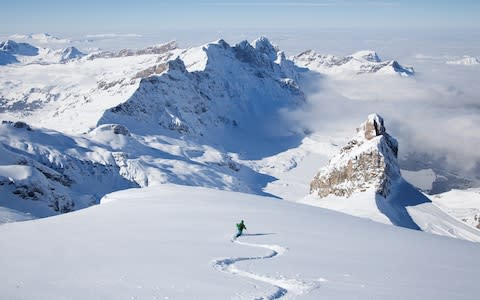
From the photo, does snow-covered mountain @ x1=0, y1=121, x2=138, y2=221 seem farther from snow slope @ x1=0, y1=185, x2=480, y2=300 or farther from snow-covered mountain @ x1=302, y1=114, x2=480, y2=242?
snow-covered mountain @ x1=302, y1=114, x2=480, y2=242

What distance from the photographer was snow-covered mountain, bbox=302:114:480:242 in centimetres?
7188

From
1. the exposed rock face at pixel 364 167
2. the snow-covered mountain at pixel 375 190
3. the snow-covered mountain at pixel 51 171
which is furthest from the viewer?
the exposed rock face at pixel 364 167

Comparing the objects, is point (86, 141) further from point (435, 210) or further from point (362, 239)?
point (362, 239)

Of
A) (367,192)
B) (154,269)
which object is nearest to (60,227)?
(154,269)

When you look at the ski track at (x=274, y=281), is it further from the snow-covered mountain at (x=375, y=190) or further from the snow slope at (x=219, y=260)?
the snow-covered mountain at (x=375, y=190)

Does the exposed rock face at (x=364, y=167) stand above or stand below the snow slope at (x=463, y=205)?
above

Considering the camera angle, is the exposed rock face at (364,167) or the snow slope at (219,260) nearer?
the snow slope at (219,260)

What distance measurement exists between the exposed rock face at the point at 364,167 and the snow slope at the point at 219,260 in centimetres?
4830

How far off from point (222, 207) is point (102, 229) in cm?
1328

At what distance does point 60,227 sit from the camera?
99.0 ft

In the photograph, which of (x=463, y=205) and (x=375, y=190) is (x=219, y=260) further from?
(x=463, y=205)

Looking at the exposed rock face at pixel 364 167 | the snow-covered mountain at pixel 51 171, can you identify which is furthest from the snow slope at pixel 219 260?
the exposed rock face at pixel 364 167

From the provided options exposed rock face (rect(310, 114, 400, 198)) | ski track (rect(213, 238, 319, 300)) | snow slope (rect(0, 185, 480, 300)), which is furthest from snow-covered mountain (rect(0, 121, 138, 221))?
ski track (rect(213, 238, 319, 300))

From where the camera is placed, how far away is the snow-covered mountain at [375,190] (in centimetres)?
7188
